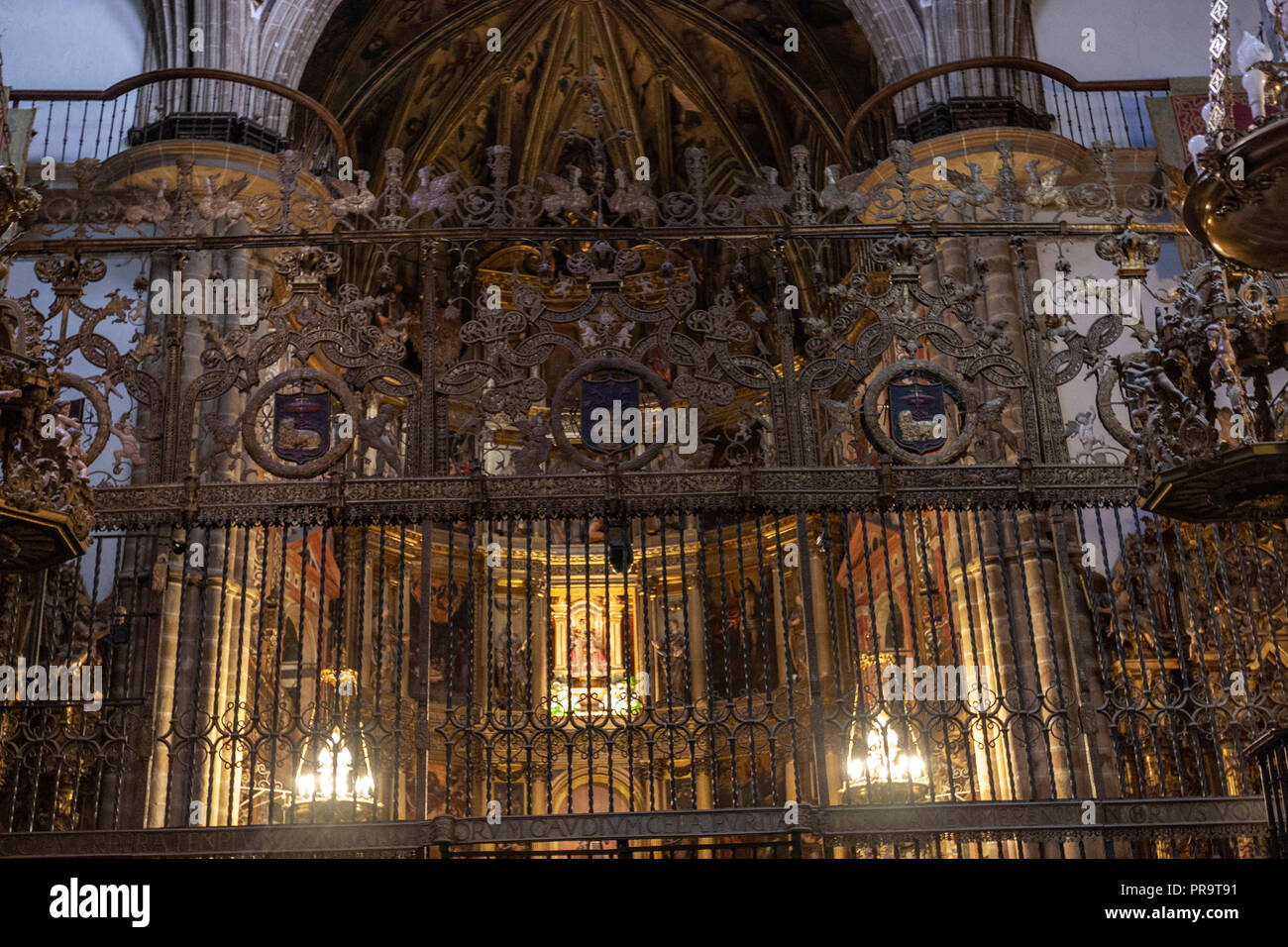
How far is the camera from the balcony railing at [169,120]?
1329 cm

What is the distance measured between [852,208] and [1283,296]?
11.3 feet

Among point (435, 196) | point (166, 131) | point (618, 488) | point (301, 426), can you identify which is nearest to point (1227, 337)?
point (618, 488)

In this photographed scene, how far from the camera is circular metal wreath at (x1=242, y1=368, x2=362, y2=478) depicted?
29.6 ft

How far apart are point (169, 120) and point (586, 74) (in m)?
8.09

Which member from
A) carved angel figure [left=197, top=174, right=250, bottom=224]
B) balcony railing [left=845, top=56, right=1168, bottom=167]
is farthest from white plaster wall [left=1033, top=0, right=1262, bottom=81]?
carved angel figure [left=197, top=174, right=250, bottom=224]

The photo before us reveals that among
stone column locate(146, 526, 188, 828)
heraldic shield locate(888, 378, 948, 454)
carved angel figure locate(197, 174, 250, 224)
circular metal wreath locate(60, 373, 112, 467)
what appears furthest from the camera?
stone column locate(146, 526, 188, 828)

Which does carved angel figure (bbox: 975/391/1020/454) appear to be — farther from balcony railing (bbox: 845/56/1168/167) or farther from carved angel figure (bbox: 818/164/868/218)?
balcony railing (bbox: 845/56/1168/167)

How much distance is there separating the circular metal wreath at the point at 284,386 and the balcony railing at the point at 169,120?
4004 millimetres

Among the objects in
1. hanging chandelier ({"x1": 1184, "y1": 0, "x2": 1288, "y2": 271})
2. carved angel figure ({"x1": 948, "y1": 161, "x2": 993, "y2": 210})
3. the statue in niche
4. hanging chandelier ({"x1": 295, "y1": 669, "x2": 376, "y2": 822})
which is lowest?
hanging chandelier ({"x1": 295, "y1": 669, "x2": 376, "y2": 822})

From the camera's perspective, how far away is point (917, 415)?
30.8ft

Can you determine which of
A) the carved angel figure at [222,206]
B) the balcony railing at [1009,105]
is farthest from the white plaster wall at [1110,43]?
the carved angel figure at [222,206]

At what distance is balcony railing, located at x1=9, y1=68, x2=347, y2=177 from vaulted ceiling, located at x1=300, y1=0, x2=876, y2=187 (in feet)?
12.1

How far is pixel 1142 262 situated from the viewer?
973 cm
